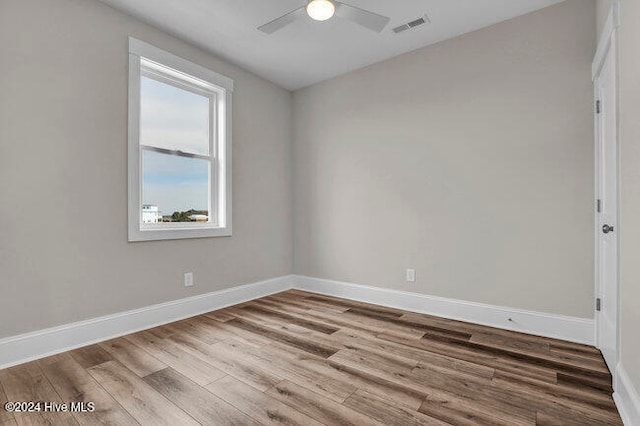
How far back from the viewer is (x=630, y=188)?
1.51 metres

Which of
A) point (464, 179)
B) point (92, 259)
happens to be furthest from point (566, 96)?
point (92, 259)

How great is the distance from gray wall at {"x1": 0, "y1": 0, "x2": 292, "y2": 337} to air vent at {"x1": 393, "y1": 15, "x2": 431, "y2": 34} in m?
2.05

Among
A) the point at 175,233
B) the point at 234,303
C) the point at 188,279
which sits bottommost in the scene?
Answer: the point at 234,303

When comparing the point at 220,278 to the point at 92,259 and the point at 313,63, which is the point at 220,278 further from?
the point at 313,63

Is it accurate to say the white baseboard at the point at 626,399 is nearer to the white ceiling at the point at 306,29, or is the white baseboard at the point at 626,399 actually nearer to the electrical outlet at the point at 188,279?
the white ceiling at the point at 306,29

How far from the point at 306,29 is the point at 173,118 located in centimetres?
160

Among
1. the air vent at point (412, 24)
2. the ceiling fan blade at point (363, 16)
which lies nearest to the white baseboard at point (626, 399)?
the ceiling fan blade at point (363, 16)

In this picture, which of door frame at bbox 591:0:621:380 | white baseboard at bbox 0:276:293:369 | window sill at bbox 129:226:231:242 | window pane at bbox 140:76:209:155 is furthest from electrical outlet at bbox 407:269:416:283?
window pane at bbox 140:76:209:155

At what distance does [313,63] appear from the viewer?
11.9 ft

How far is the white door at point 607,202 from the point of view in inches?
73.2

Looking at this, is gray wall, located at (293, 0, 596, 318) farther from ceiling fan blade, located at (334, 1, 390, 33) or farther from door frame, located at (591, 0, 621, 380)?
ceiling fan blade, located at (334, 1, 390, 33)

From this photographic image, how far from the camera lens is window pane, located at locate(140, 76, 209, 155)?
2945 millimetres

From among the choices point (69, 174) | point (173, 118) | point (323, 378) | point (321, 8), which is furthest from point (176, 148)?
point (323, 378)

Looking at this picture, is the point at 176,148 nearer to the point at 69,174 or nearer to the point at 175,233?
the point at 175,233
